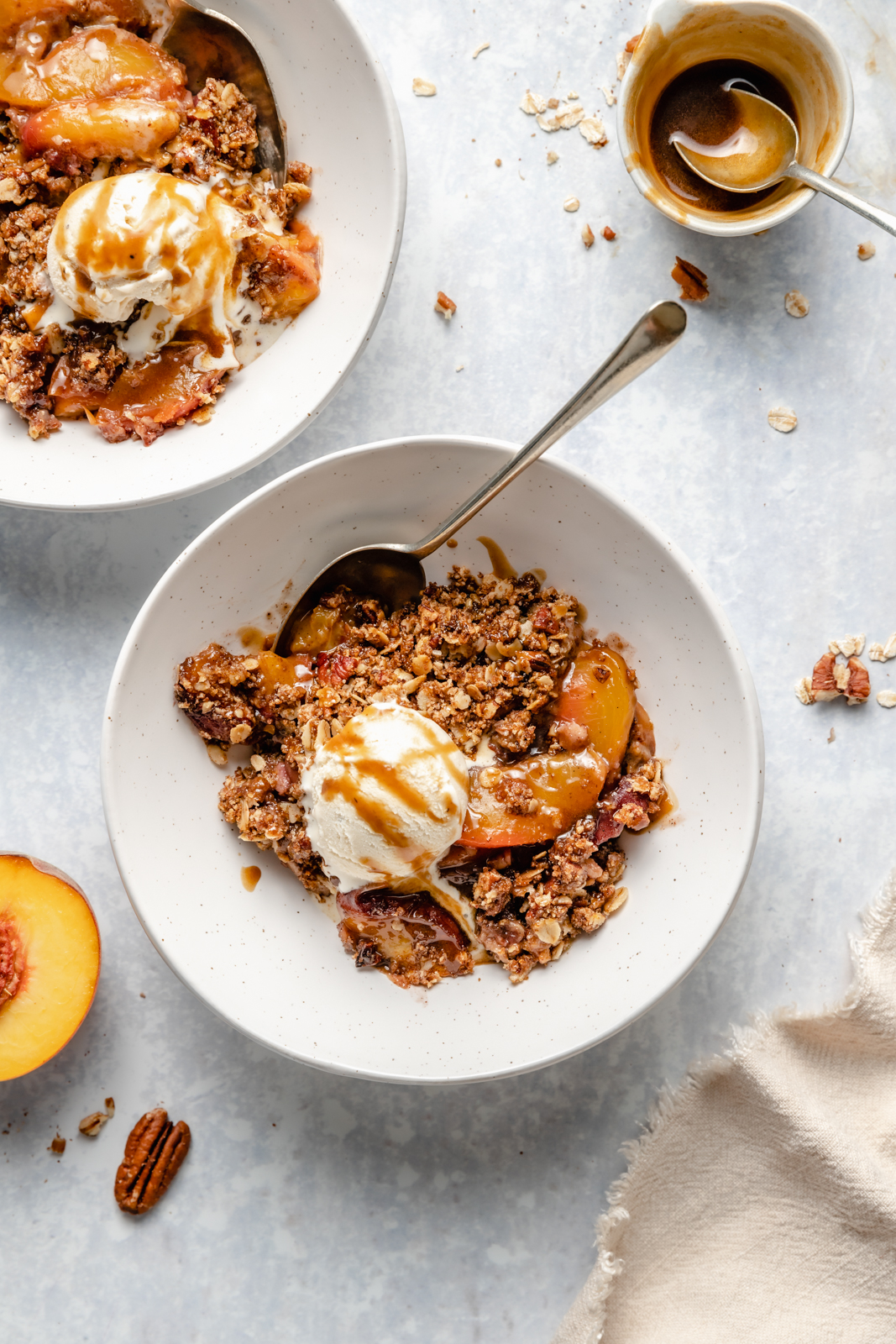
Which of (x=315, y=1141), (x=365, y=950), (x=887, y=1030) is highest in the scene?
(x=887, y=1030)

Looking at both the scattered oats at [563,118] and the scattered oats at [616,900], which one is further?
the scattered oats at [563,118]

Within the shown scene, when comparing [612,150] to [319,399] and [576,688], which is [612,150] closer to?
[319,399]

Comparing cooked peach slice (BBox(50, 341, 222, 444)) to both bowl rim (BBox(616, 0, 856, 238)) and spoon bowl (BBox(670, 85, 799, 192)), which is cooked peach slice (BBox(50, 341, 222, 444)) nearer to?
bowl rim (BBox(616, 0, 856, 238))

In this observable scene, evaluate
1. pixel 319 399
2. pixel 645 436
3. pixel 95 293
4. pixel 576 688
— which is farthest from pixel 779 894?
pixel 95 293

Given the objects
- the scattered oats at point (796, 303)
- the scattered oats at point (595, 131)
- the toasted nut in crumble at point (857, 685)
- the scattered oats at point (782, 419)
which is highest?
the scattered oats at point (796, 303)

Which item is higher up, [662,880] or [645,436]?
[645,436]

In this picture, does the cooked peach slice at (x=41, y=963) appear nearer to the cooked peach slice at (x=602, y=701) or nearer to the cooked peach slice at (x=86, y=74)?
the cooked peach slice at (x=602, y=701)

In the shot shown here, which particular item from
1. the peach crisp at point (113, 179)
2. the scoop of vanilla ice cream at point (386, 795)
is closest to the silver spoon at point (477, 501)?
the scoop of vanilla ice cream at point (386, 795)
